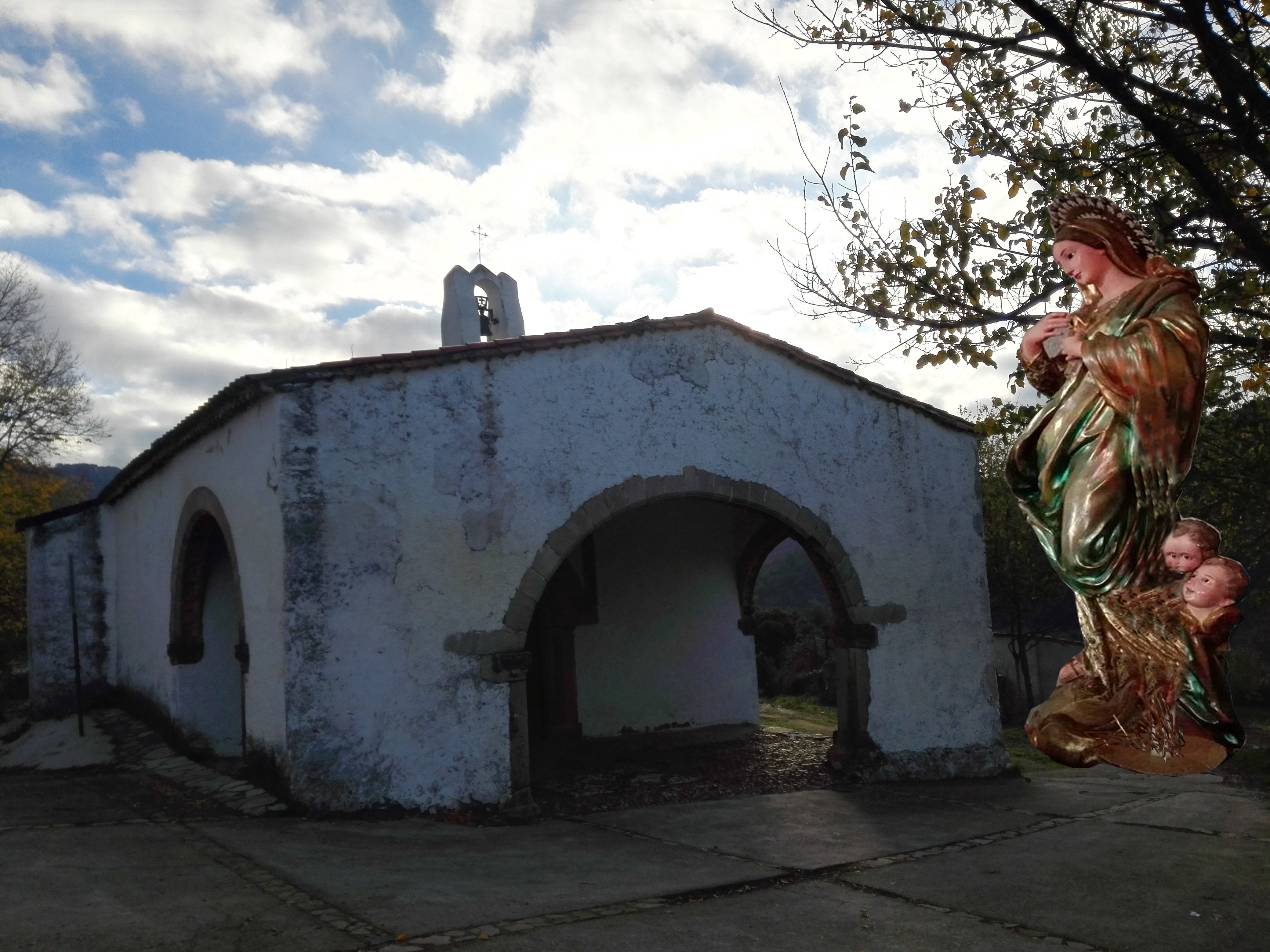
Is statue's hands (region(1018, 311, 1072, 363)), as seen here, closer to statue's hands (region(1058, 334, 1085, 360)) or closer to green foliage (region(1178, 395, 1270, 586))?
statue's hands (region(1058, 334, 1085, 360))

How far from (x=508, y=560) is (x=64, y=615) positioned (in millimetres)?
8252

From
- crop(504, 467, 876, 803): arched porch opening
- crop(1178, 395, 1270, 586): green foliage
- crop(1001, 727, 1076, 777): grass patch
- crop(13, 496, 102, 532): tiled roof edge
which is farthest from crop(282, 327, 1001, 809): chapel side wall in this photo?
crop(13, 496, 102, 532): tiled roof edge

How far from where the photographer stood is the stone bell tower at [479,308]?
14.5 m

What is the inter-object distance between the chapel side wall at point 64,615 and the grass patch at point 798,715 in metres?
9.18

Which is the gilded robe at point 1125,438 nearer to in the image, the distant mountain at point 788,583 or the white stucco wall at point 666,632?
the white stucco wall at point 666,632

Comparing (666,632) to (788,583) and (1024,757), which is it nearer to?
(1024,757)

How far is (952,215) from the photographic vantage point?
19.8 feet

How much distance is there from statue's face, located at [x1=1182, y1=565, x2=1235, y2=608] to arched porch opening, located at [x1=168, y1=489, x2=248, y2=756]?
33.1 feet

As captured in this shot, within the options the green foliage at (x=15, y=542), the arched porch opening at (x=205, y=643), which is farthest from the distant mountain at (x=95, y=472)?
the arched porch opening at (x=205, y=643)

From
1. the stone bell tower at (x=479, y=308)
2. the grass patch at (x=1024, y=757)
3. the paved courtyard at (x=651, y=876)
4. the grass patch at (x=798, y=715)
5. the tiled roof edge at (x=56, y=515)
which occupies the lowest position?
the grass patch at (x=1024, y=757)

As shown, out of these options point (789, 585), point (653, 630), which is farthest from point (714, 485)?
point (789, 585)

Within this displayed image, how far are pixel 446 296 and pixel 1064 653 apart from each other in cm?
1270

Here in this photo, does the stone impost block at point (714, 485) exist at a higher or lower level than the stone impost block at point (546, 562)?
higher

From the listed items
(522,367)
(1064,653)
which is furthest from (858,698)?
(1064,653)
